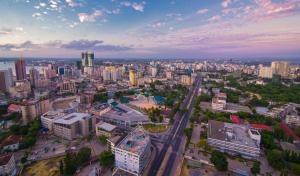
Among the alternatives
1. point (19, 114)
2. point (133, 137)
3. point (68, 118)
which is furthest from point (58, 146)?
point (19, 114)

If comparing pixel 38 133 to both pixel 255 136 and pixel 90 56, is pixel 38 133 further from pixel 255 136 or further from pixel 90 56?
pixel 90 56

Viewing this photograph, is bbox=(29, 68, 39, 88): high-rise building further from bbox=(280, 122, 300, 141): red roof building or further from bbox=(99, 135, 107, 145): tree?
bbox=(280, 122, 300, 141): red roof building

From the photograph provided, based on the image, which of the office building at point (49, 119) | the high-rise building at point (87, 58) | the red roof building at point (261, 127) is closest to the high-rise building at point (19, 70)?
the office building at point (49, 119)

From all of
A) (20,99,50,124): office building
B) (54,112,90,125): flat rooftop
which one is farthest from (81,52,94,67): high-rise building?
(54,112,90,125): flat rooftop

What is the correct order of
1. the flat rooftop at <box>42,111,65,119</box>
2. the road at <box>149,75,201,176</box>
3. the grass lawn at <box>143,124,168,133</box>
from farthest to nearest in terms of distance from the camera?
the flat rooftop at <box>42,111,65,119</box>, the grass lawn at <box>143,124,168,133</box>, the road at <box>149,75,201,176</box>

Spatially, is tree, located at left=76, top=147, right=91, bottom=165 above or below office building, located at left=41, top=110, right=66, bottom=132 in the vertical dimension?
below

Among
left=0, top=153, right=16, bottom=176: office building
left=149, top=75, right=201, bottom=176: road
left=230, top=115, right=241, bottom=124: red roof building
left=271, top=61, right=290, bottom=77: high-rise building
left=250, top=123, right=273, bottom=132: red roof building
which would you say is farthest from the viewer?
left=271, top=61, right=290, bottom=77: high-rise building
